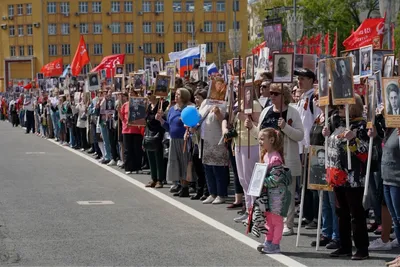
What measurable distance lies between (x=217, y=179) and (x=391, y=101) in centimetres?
573

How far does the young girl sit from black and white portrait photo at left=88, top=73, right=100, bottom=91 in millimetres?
17316

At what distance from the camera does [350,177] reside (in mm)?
9875

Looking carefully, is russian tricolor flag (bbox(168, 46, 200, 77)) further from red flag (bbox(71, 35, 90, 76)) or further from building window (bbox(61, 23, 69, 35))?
building window (bbox(61, 23, 69, 35))

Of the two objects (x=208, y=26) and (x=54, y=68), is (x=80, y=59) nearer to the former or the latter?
(x=54, y=68)

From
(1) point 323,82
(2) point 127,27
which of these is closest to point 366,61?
(1) point 323,82

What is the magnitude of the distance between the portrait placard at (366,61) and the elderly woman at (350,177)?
78.2 inches

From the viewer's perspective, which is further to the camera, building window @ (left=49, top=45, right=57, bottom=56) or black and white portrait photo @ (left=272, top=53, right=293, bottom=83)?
building window @ (left=49, top=45, right=57, bottom=56)

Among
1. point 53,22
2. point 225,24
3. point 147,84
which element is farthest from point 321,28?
point 53,22

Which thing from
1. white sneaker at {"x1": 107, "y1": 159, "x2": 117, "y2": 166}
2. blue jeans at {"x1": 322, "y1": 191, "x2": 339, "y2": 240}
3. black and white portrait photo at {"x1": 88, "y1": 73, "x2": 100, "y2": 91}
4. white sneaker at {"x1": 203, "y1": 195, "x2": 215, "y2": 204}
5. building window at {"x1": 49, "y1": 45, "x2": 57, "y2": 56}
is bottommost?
white sneaker at {"x1": 107, "y1": 159, "x2": 117, "y2": 166}

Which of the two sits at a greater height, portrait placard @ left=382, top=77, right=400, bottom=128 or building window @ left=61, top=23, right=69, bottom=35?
building window @ left=61, top=23, right=69, bottom=35

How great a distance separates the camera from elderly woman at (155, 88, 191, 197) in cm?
1596

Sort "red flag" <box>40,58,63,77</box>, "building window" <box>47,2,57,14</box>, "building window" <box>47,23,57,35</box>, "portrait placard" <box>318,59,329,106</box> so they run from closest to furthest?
"portrait placard" <box>318,59,329,106</box>
"red flag" <box>40,58,63,77</box>
"building window" <box>47,2,57,14</box>
"building window" <box>47,23,57,35</box>

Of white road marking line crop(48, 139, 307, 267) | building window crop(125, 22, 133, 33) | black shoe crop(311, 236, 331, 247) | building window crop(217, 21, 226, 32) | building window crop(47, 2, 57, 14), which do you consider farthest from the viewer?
building window crop(47, 2, 57, 14)

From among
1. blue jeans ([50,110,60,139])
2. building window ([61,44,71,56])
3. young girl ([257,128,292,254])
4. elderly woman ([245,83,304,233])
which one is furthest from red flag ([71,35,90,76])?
building window ([61,44,71,56])
